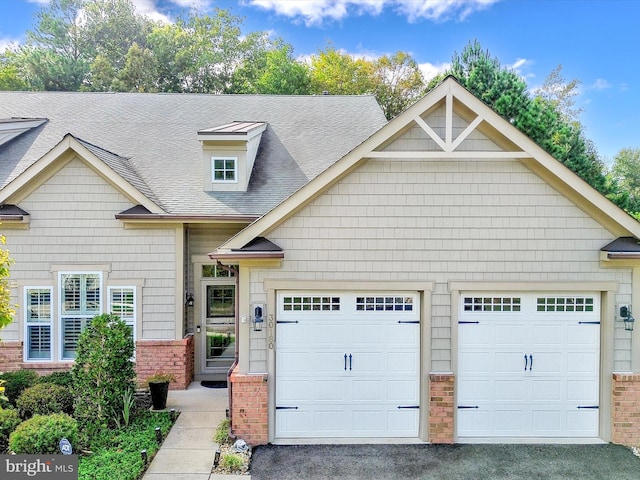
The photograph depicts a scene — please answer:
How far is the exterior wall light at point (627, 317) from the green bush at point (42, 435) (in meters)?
8.83

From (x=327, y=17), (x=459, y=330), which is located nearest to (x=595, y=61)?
(x=327, y=17)

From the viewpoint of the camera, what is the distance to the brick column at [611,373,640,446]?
7078mm

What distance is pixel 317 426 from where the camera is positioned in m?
7.32

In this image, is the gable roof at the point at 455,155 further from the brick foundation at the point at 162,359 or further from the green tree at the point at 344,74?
the green tree at the point at 344,74

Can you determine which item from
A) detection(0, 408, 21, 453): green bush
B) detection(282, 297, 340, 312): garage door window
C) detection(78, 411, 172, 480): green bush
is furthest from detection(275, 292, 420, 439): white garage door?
detection(0, 408, 21, 453): green bush

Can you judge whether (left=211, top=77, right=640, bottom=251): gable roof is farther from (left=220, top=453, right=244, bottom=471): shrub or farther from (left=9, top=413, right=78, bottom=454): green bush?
(left=9, top=413, right=78, bottom=454): green bush

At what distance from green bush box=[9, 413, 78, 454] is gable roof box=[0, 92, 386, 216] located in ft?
14.7

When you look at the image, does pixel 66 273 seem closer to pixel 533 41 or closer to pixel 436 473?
pixel 436 473

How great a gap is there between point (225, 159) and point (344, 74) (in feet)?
70.5

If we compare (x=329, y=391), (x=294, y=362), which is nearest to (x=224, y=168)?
(x=294, y=362)

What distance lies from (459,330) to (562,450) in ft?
8.05

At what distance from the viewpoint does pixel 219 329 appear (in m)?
10.4

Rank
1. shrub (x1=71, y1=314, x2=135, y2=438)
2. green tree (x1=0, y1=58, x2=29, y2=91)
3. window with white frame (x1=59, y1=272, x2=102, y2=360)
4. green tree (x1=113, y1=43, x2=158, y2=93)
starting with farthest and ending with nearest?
green tree (x1=113, y1=43, x2=158, y2=93)
green tree (x1=0, y1=58, x2=29, y2=91)
window with white frame (x1=59, y1=272, x2=102, y2=360)
shrub (x1=71, y1=314, x2=135, y2=438)

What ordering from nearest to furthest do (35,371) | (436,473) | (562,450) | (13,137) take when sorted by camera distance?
(436,473)
(562,450)
(35,371)
(13,137)
